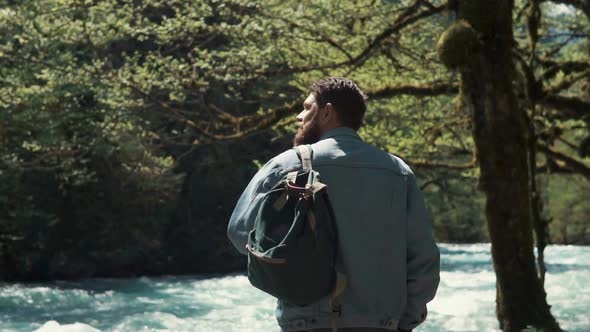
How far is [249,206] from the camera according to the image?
9.57 feet

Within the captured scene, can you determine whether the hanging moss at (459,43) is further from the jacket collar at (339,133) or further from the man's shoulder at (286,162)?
the man's shoulder at (286,162)

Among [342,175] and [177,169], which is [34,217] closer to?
[177,169]

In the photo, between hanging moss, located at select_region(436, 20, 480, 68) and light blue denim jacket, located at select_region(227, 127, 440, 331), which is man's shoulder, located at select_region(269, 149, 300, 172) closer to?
light blue denim jacket, located at select_region(227, 127, 440, 331)

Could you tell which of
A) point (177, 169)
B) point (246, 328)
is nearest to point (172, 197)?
point (177, 169)

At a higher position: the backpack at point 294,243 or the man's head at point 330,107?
the man's head at point 330,107

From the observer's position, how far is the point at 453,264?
29.0 metres

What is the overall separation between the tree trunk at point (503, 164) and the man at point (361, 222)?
17.0ft

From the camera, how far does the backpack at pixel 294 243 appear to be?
2.73m

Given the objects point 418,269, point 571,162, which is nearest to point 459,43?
point 571,162

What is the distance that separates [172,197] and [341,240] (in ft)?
80.6

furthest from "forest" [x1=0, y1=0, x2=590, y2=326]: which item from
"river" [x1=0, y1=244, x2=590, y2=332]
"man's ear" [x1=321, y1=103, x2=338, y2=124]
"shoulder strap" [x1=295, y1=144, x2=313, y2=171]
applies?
"shoulder strap" [x1=295, y1=144, x2=313, y2=171]

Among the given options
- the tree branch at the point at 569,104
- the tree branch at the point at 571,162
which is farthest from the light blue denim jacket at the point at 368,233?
the tree branch at the point at 571,162

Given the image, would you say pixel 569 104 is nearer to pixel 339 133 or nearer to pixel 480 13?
pixel 480 13

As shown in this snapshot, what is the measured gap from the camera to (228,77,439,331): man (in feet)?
9.42
